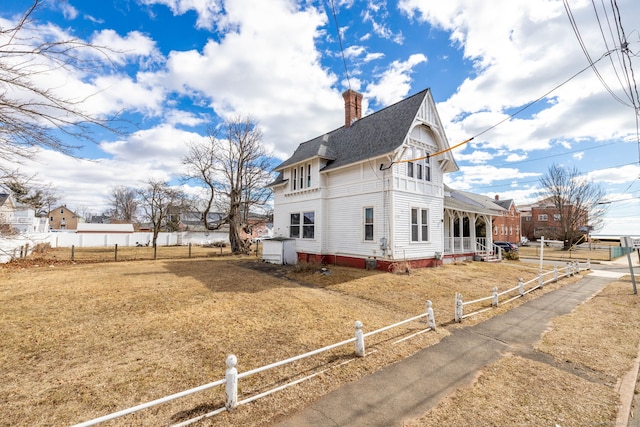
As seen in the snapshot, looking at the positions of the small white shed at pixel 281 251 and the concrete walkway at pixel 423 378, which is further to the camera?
the small white shed at pixel 281 251

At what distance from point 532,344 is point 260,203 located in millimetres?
26540

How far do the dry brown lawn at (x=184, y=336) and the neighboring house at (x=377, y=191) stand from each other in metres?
3.06

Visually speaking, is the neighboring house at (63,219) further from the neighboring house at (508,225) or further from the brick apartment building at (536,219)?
the brick apartment building at (536,219)

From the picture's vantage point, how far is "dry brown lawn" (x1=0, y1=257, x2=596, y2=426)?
388 cm

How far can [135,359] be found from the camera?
512 cm

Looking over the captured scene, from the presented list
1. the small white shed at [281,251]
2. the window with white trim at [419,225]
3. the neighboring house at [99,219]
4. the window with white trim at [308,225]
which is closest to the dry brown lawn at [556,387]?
the window with white trim at [419,225]

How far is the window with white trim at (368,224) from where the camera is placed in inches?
605

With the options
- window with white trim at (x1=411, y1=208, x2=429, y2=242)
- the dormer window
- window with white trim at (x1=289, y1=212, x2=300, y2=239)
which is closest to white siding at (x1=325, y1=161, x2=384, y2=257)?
the dormer window

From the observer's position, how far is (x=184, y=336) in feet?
20.5

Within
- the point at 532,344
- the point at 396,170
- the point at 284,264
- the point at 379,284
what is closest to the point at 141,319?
the point at 379,284

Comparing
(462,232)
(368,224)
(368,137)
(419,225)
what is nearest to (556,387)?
(368,224)

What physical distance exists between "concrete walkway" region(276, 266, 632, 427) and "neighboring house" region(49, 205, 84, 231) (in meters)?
96.3

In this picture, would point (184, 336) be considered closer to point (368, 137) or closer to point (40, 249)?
point (368, 137)

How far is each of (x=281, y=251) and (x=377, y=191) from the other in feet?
25.2
